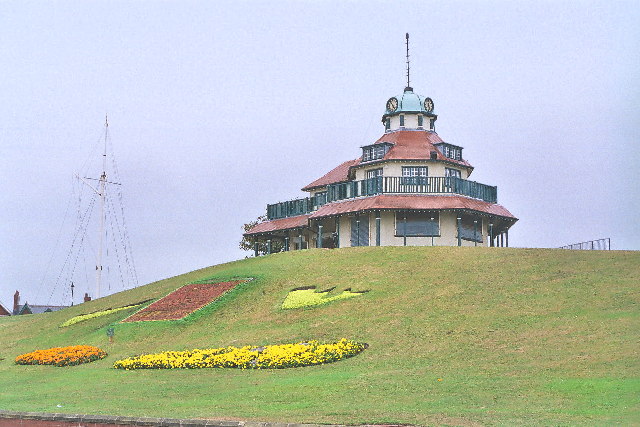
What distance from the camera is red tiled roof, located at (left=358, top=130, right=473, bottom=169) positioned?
63.8 metres

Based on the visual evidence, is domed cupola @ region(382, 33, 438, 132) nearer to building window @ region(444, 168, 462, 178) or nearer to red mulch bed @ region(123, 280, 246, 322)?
building window @ region(444, 168, 462, 178)

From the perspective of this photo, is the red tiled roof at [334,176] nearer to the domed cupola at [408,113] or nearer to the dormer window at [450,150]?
the domed cupola at [408,113]

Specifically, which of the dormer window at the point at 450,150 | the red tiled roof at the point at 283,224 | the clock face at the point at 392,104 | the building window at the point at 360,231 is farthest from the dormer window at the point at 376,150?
the red tiled roof at the point at 283,224

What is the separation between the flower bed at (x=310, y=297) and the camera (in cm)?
4288

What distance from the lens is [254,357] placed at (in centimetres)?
3406

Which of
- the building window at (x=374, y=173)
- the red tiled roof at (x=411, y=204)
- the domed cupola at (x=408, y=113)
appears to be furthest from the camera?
the domed cupola at (x=408, y=113)

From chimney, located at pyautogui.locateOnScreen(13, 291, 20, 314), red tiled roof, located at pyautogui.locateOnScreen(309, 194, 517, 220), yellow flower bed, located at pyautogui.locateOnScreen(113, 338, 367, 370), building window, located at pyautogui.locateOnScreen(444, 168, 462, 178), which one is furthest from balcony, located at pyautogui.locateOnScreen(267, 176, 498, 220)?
chimney, located at pyautogui.locateOnScreen(13, 291, 20, 314)

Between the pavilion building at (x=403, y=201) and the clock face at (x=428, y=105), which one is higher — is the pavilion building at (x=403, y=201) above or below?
below

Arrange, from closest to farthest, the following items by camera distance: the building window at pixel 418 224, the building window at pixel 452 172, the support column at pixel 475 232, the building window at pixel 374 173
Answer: the building window at pixel 418 224 → the support column at pixel 475 232 → the building window at pixel 452 172 → the building window at pixel 374 173

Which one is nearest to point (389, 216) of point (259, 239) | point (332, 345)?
point (259, 239)

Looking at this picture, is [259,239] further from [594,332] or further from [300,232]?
[594,332]

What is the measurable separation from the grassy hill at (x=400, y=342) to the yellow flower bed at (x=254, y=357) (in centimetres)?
70

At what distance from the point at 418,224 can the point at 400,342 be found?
26.4 metres

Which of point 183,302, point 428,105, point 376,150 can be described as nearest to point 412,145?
point 376,150
